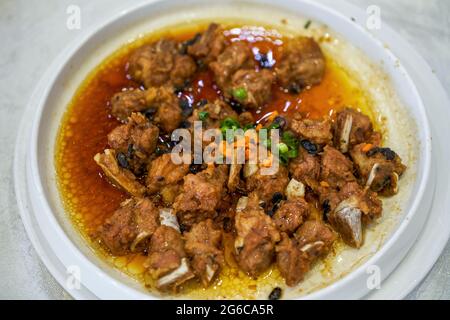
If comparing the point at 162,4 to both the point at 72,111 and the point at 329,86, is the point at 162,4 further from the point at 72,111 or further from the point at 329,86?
the point at 329,86

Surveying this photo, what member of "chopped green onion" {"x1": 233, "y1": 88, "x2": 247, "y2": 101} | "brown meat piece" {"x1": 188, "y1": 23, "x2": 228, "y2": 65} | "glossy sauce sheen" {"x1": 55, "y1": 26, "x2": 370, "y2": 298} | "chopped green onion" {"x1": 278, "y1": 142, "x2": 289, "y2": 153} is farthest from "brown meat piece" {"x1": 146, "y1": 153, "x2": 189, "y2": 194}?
"brown meat piece" {"x1": 188, "y1": 23, "x2": 228, "y2": 65}

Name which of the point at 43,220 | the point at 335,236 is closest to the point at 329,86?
the point at 335,236

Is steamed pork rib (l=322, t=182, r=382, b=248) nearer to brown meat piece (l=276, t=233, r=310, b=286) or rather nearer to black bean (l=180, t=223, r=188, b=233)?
brown meat piece (l=276, t=233, r=310, b=286)

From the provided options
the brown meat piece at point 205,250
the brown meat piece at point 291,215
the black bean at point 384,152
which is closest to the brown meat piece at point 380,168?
the black bean at point 384,152

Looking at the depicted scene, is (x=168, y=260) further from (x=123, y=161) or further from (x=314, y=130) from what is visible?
(x=314, y=130)

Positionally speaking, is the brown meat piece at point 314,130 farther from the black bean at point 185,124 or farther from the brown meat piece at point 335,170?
the black bean at point 185,124

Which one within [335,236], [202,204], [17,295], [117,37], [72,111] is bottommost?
[17,295]
